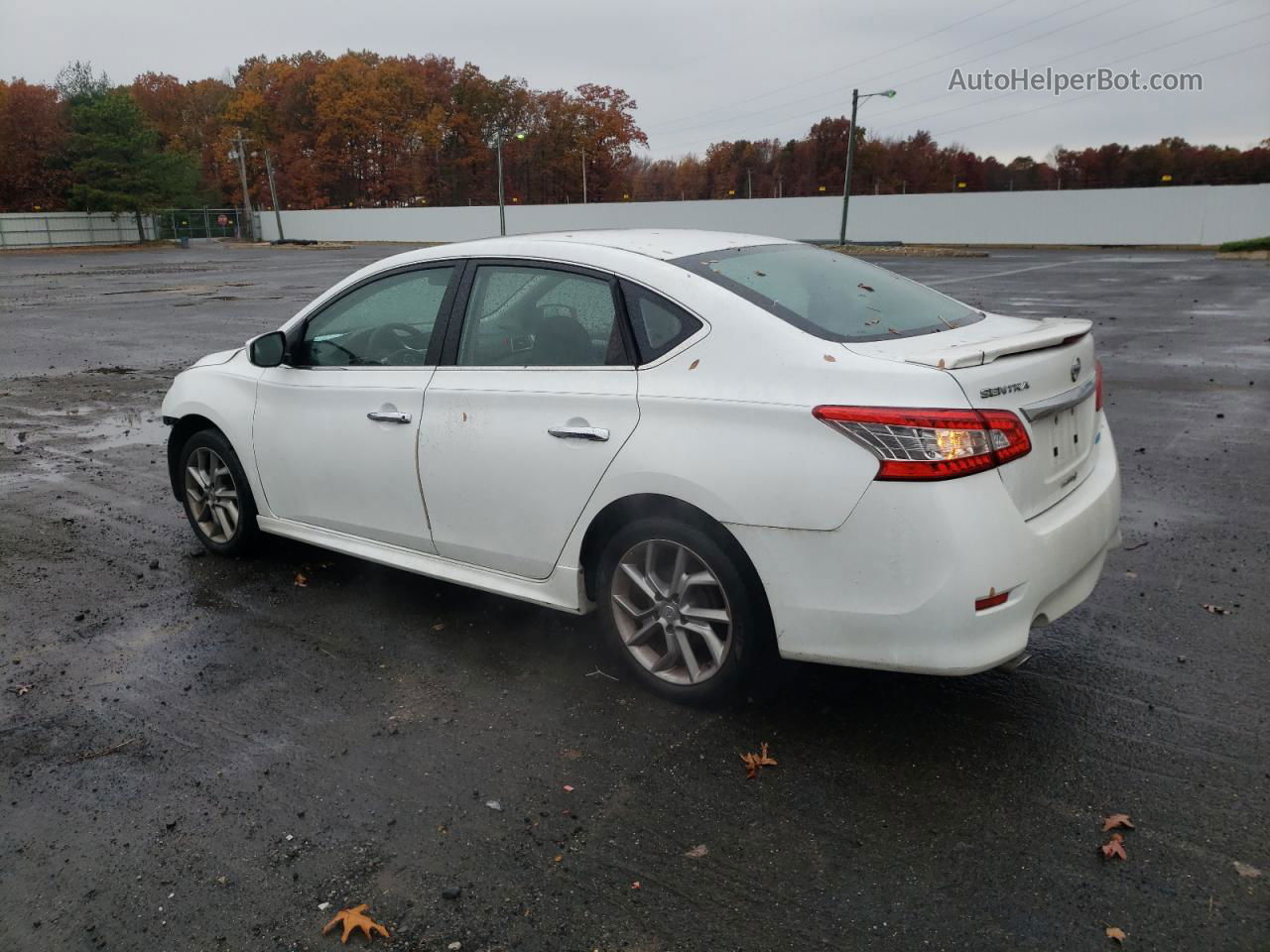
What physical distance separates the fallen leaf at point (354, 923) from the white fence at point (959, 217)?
38.3 meters

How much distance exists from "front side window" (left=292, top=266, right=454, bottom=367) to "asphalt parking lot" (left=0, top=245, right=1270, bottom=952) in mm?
1201

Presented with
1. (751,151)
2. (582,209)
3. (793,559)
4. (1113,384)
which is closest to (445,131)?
(751,151)

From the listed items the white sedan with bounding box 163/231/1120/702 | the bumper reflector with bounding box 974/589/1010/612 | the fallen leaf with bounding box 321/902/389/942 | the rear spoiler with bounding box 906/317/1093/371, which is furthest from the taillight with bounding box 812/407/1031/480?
the fallen leaf with bounding box 321/902/389/942

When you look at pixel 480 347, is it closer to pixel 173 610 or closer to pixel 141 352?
pixel 173 610

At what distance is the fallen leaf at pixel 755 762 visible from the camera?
11.1 ft

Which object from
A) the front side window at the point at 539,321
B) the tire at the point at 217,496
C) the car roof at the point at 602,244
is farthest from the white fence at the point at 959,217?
the front side window at the point at 539,321

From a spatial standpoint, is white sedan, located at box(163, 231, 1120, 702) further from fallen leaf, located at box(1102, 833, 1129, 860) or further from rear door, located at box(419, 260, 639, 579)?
fallen leaf, located at box(1102, 833, 1129, 860)

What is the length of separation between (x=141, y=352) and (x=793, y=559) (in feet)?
43.8

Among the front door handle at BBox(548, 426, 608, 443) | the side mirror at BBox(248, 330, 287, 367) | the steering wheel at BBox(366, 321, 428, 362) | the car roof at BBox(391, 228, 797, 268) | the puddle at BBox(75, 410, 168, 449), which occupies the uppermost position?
the car roof at BBox(391, 228, 797, 268)

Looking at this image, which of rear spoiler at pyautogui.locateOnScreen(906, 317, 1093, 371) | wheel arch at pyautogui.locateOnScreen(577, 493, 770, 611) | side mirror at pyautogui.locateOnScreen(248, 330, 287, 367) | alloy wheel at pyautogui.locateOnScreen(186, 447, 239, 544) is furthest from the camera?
alloy wheel at pyautogui.locateOnScreen(186, 447, 239, 544)

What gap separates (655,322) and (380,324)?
1.66 metres

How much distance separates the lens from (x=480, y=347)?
4.31 m

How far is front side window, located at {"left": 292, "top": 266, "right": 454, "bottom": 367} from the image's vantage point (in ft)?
15.0

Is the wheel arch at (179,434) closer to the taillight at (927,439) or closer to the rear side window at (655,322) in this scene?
the rear side window at (655,322)
